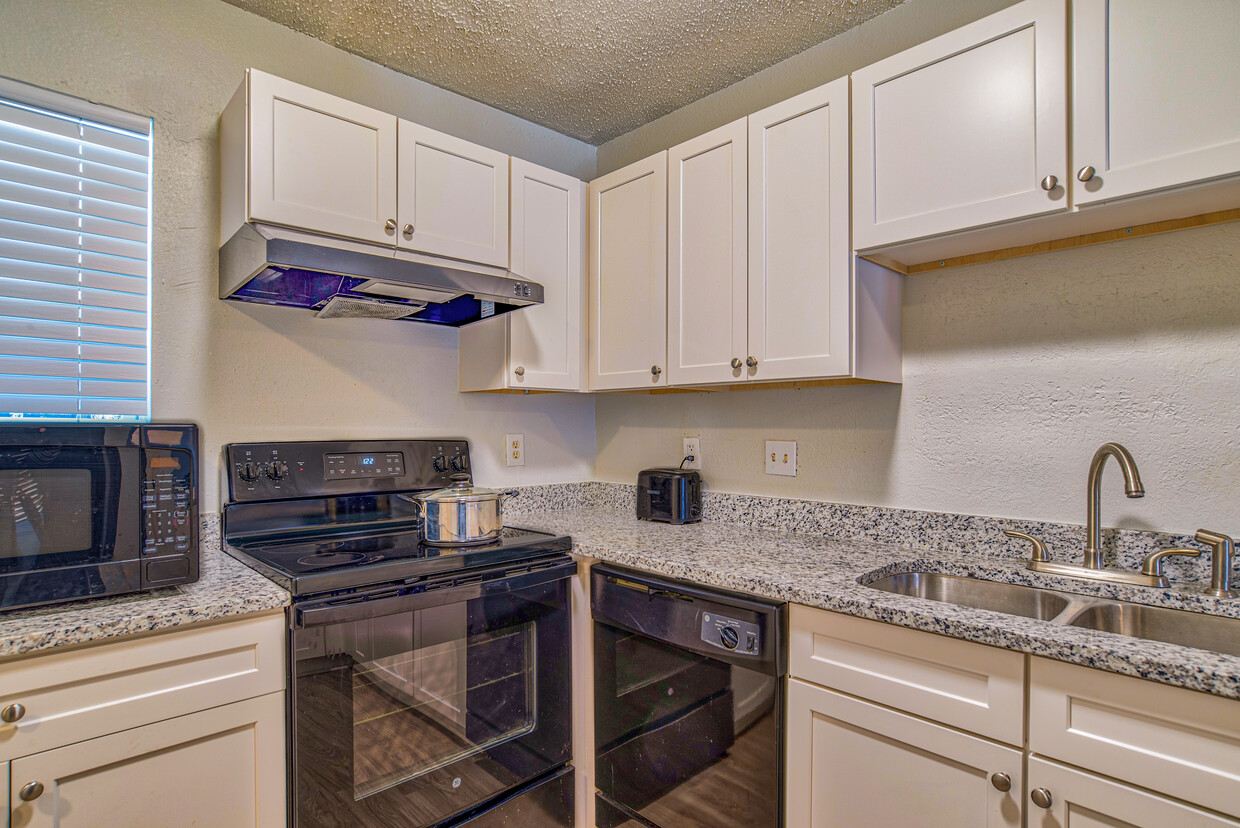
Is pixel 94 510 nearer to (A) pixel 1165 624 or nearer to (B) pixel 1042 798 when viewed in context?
(B) pixel 1042 798

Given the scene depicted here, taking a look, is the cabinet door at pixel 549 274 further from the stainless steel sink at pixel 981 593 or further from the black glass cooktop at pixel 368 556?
the stainless steel sink at pixel 981 593

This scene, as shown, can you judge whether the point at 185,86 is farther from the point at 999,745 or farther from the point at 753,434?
the point at 999,745

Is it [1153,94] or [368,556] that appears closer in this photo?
[1153,94]

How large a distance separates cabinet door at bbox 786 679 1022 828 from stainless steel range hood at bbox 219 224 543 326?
127 cm

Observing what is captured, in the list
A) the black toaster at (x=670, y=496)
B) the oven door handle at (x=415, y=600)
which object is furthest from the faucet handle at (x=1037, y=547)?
the oven door handle at (x=415, y=600)

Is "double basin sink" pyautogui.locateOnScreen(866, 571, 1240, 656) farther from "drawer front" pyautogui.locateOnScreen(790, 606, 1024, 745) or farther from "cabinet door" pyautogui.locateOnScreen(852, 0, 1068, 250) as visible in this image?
"cabinet door" pyautogui.locateOnScreen(852, 0, 1068, 250)

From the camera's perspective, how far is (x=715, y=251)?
1875mm

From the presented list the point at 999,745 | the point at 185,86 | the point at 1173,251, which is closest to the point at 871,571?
the point at 999,745

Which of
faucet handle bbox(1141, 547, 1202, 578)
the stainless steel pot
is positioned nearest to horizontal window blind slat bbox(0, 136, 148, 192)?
the stainless steel pot

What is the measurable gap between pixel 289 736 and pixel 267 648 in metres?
0.20

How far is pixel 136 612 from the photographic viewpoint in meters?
1.16

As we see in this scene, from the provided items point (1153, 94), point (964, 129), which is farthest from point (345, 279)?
point (1153, 94)

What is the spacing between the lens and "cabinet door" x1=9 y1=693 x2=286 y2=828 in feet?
3.51

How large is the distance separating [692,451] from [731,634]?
0.97 m
